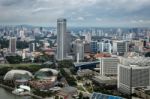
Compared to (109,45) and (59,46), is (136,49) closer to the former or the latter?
(109,45)

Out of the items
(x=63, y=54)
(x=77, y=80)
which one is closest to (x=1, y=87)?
(x=77, y=80)

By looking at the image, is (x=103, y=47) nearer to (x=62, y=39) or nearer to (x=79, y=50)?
(x=79, y=50)

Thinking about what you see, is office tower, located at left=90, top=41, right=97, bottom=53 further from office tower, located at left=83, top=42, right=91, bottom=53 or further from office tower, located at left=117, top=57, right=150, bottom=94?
office tower, located at left=117, top=57, right=150, bottom=94

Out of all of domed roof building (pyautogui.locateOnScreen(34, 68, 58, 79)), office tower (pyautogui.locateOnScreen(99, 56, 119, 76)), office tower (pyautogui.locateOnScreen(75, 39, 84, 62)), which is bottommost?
domed roof building (pyautogui.locateOnScreen(34, 68, 58, 79))

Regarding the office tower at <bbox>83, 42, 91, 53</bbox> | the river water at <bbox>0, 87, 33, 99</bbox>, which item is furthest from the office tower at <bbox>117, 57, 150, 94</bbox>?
the office tower at <bbox>83, 42, 91, 53</bbox>

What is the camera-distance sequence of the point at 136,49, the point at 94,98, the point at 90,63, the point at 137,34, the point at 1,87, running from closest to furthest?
the point at 94,98 < the point at 1,87 < the point at 90,63 < the point at 136,49 < the point at 137,34

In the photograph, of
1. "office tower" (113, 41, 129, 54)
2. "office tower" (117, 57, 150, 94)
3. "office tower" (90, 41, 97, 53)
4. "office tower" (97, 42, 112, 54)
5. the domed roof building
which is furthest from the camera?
"office tower" (97, 42, 112, 54)

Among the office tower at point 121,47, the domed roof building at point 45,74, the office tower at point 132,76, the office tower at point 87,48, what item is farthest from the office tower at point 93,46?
the office tower at point 132,76
